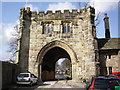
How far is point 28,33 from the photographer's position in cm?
2100

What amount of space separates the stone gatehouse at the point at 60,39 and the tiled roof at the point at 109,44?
1.65 metres

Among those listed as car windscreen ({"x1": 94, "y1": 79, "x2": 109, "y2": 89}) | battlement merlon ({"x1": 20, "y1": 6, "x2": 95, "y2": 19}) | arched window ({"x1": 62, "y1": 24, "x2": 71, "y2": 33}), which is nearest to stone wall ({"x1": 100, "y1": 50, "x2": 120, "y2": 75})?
arched window ({"x1": 62, "y1": 24, "x2": 71, "y2": 33})

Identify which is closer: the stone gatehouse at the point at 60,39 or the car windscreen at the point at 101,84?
the car windscreen at the point at 101,84

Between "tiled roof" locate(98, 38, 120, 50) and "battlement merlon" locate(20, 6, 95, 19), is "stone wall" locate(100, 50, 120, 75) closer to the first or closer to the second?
"tiled roof" locate(98, 38, 120, 50)

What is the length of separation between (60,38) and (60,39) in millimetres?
147

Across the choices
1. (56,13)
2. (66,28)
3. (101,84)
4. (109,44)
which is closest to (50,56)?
(66,28)

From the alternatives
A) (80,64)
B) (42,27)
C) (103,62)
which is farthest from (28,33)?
Result: (103,62)

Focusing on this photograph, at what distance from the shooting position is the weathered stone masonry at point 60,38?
19.6 meters

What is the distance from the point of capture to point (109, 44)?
69.3ft

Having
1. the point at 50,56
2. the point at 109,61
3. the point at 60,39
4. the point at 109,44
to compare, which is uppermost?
the point at 60,39

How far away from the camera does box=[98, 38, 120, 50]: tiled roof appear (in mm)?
20491

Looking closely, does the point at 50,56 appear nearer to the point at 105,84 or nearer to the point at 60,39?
the point at 60,39

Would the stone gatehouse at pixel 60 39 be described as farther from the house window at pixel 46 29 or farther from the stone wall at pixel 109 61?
the stone wall at pixel 109 61

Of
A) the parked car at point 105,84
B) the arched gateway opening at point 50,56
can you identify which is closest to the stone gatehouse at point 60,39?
the arched gateway opening at point 50,56
